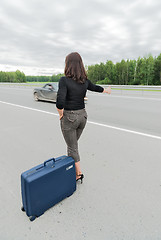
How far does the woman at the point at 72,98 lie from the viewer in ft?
7.34

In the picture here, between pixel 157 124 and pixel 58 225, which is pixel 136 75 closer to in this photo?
pixel 157 124

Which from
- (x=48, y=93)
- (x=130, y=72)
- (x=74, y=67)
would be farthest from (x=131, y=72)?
→ (x=74, y=67)

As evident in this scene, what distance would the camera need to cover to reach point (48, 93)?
464 inches

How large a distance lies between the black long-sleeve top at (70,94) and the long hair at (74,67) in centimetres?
7

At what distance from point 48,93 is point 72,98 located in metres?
9.80

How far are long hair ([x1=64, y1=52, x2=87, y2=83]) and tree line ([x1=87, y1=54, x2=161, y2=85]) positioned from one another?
53.5 metres

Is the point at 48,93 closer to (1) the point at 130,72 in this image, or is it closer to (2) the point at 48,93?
(2) the point at 48,93

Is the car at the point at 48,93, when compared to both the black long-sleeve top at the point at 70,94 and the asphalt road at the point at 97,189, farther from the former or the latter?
the black long-sleeve top at the point at 70,94

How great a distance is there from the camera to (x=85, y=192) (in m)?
2.46

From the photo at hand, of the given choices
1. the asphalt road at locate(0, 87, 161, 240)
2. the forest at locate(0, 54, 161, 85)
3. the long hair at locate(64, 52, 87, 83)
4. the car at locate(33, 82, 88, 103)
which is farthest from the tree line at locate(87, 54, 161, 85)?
the long hair at locate(64, 52, 87, 83)

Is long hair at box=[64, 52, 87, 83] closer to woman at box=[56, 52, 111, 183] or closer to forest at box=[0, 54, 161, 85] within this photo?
woman at box=[56, 52, 111, 183]

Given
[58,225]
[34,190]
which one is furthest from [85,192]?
[34,190]

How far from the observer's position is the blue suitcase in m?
1.92

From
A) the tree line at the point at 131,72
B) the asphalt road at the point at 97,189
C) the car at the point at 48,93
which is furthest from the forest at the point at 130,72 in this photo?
the asphalt road at the point at 97,189
